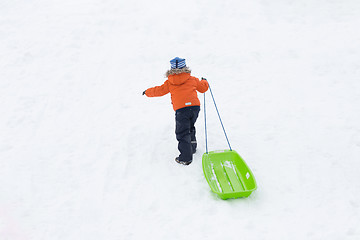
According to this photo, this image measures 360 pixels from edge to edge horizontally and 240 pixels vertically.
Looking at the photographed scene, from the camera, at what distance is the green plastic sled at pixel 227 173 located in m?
4.72

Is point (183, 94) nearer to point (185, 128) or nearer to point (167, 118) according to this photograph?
point (185, 128)

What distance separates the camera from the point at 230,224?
13.8ft

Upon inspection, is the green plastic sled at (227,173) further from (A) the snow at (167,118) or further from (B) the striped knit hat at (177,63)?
(B) the striped knit hat at (177,63)

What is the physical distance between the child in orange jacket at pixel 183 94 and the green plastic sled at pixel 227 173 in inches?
15.9

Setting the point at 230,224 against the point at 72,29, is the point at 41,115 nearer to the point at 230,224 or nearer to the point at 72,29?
the point at 72,29

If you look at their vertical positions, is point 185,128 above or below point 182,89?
below

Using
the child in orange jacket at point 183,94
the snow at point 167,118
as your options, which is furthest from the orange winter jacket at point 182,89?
the snow at point 167,118

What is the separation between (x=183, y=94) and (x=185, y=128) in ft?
1.71

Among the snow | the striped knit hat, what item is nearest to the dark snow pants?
the snow

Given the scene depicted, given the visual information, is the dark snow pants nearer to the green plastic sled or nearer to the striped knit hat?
the green plastic sled

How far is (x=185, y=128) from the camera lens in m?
5.08

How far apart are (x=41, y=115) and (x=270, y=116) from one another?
4.32 metres

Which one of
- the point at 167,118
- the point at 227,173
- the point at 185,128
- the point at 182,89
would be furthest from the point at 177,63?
the point at 167,118

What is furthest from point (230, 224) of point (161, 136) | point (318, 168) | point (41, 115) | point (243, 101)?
point (41, 115)
